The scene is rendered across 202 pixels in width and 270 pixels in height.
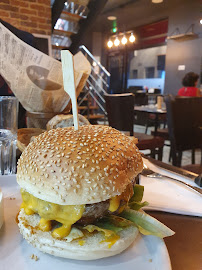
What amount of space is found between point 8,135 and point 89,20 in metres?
3.85

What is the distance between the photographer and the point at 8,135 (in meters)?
1.33

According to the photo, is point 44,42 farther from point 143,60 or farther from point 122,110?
point 143,60

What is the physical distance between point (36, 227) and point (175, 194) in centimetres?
62

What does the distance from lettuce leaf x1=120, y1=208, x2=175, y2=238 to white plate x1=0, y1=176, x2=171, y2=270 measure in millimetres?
34

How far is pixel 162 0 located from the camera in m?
7.05

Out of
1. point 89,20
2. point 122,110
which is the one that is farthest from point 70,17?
point 122,110

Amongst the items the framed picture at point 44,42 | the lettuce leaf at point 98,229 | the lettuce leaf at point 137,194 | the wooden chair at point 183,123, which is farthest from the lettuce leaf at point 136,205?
the framed picture at point 44,42

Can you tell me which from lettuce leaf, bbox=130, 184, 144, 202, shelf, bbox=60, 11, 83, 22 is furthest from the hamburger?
shelf, bbox=60, 11, 83, 22

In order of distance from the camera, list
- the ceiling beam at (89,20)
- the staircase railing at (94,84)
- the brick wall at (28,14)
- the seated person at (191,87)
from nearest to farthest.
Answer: the brick wall at (28,14)
the ceiling beam at (89,20)
the seated person at (191,87)
the staircase railing at (94,84)

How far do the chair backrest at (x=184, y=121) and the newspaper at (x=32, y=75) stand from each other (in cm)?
157

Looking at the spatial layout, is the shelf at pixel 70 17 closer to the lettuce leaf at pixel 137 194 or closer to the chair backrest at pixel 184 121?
the chair backrest at pixel 184 121

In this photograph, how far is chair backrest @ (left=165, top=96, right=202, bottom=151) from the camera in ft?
8.87

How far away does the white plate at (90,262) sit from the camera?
635mm

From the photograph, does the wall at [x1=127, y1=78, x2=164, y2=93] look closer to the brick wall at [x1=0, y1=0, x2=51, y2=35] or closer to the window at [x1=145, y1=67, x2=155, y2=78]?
the window at [x1=145, y1=67, x2=155, y2=78]
